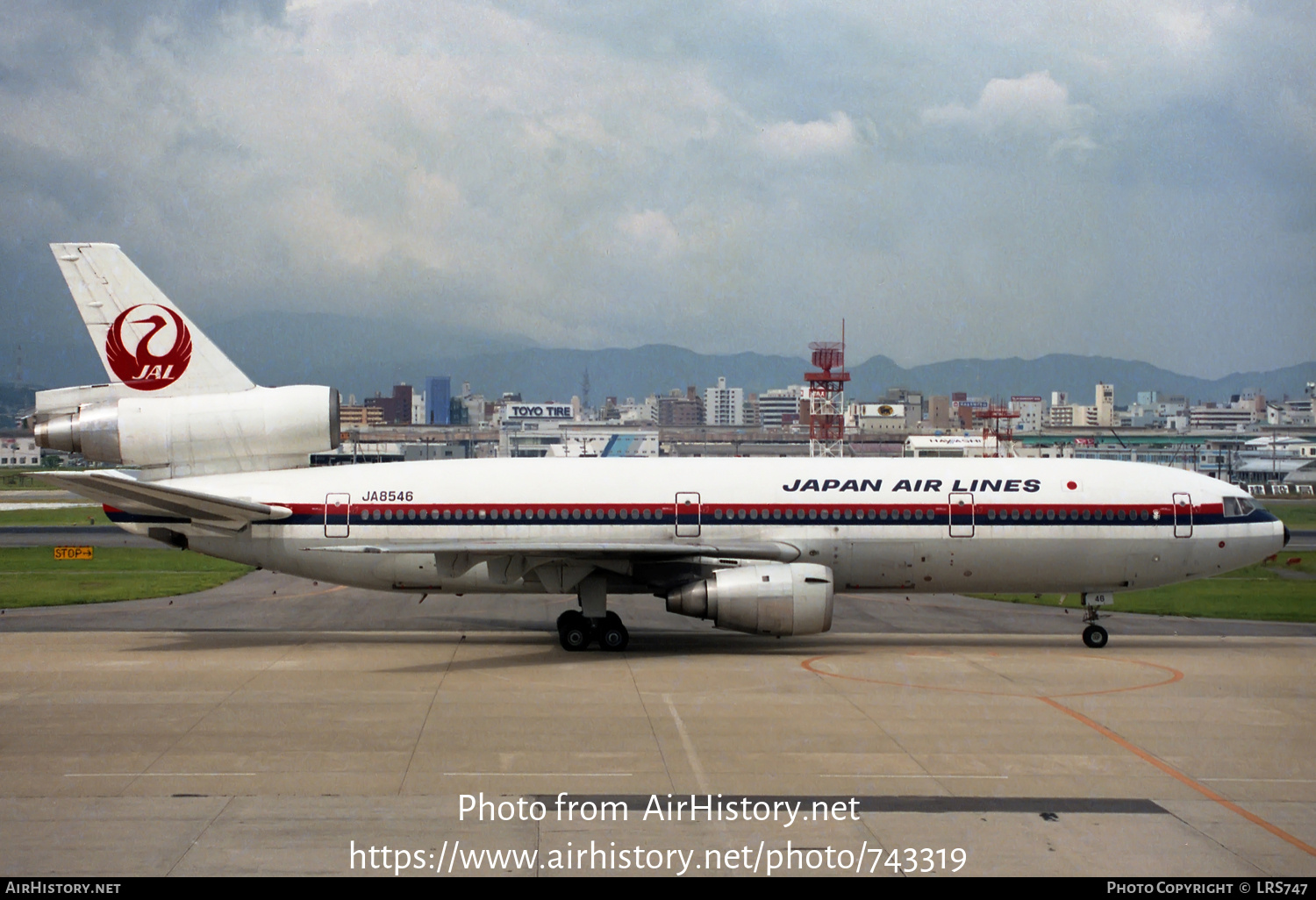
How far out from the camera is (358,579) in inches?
1014

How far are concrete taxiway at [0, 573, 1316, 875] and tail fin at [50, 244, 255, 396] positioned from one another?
19.8 feet

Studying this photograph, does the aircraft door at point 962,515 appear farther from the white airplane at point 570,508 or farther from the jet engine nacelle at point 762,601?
the jet engine nacelle at point 762,601

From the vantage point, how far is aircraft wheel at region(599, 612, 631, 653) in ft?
81.9

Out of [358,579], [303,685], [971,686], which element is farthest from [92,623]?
[971,686]

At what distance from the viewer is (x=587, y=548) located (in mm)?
23969

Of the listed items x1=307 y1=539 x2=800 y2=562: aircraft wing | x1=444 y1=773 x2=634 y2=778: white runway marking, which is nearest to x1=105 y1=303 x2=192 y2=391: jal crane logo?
x1=307 y1=539 x2=800 y2=562: aircraft wing

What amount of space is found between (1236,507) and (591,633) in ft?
51.2

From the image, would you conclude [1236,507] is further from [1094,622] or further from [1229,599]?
[1229,599]


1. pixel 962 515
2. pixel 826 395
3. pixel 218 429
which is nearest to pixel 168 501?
pixel 218 429

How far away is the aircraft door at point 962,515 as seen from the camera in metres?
25.7

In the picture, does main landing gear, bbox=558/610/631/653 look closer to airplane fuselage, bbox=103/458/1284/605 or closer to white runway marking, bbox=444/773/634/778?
airplane fuselage, bbox=103/458/1284/605

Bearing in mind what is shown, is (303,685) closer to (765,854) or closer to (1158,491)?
(765,854)

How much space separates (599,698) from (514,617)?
10.8m
